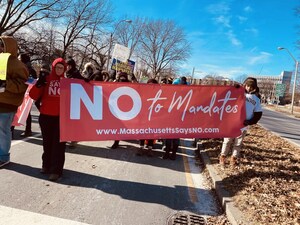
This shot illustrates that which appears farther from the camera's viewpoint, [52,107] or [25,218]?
[52,107]

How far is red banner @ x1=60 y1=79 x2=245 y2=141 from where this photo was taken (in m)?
4.65

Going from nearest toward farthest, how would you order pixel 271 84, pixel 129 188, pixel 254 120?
pixel 129 188 < pixel 254 120 < pixel 271 84

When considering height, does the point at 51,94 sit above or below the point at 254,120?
above

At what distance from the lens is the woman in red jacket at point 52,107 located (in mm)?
4648

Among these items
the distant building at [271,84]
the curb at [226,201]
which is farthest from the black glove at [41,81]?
the distant building at [271,84]

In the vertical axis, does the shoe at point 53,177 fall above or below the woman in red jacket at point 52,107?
below

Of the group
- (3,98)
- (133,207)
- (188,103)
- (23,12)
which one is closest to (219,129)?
(188,103)

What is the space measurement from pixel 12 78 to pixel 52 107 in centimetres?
80

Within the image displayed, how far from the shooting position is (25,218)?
3389 mm

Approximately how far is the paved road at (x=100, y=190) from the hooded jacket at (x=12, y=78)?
1126 mm

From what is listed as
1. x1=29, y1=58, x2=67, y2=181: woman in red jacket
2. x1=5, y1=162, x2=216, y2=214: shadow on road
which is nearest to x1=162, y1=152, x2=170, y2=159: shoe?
x1=5, y1=162, x2=216, y2=214: shadow on road

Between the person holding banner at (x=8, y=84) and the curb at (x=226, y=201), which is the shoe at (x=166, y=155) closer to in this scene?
the curb at (x=226, y=201)

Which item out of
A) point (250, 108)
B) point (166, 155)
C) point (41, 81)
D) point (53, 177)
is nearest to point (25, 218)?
point (53, 177)

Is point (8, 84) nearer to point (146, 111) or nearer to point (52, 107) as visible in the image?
point (52, 107)
